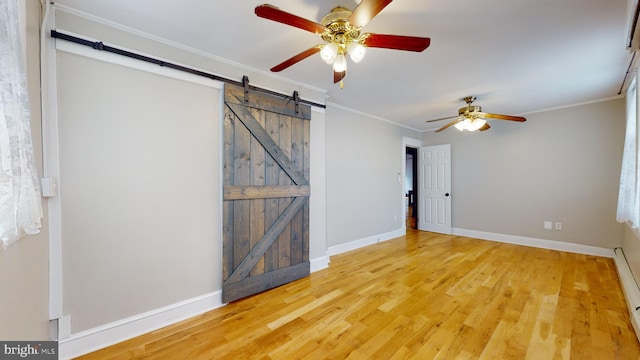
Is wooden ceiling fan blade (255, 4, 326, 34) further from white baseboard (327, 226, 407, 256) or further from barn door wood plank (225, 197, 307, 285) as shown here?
white baseboard (327, 226, 407, 256)

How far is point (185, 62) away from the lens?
2.23m

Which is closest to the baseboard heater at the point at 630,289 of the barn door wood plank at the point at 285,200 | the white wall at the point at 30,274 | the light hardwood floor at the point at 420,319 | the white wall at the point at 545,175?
the light hardwood floor at the point at 420,319

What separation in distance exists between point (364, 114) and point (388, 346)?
11.9 feet

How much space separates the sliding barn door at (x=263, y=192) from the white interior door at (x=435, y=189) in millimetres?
3777

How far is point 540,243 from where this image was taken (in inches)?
169

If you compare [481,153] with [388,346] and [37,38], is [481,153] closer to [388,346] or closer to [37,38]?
[388,346]

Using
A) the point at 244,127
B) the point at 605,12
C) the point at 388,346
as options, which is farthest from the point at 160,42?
the point at 605,12

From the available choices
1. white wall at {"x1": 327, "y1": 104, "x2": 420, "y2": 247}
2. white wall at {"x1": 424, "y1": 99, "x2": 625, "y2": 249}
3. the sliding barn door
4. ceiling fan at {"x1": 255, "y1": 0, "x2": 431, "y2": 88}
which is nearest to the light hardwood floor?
the sliding barn door

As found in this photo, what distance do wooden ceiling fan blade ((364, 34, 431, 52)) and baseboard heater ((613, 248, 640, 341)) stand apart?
2730mm

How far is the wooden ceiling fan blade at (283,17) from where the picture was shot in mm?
1265

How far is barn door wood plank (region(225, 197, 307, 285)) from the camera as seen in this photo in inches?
98.3

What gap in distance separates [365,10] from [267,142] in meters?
1.74

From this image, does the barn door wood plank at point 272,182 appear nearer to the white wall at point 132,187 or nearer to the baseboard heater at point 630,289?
the white wall at point 132,187

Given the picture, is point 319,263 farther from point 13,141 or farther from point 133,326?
point 13,141
